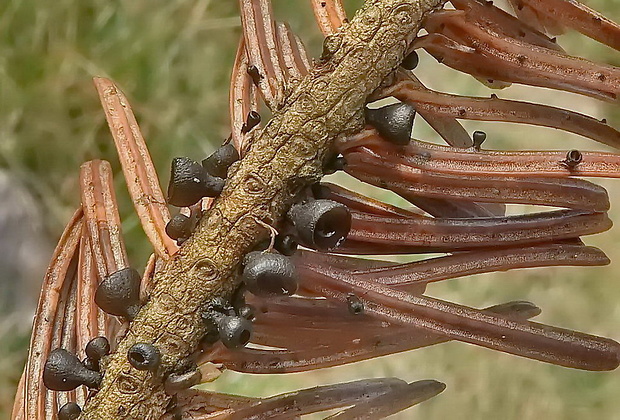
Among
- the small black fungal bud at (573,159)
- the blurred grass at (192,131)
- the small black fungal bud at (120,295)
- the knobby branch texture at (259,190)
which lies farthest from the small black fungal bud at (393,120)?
the blurred grass at (192,131)

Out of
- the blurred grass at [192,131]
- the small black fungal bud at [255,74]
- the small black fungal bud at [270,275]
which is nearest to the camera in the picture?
the small black fungal bud at [270,275]

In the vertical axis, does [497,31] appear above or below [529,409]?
above

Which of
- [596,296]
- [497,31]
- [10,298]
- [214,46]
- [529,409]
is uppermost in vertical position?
[214,46]

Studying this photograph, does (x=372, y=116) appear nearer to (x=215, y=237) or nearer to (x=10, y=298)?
(x=215, y=237)

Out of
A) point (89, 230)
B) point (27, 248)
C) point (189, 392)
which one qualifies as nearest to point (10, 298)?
point (27, 248)

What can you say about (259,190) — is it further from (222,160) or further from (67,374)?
(67,374)

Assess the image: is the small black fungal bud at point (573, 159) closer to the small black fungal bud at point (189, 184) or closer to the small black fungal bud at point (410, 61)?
the small black fungal bud at point (410, 61)
